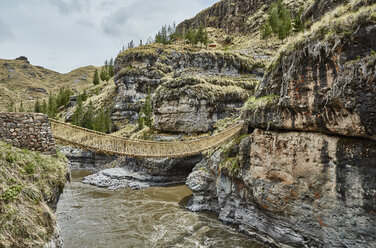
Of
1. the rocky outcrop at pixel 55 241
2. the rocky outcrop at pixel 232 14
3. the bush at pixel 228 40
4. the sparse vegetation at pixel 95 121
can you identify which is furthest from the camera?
the rocky outcrop at pixel 232 14

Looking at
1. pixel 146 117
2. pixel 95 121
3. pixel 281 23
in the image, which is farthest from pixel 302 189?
pixel 281 23

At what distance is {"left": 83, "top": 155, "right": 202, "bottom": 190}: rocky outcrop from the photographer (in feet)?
51.6

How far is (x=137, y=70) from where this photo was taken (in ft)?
107

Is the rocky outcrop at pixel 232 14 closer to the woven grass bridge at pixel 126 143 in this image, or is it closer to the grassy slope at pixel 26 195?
the woven grass bridge at pixel 126 143

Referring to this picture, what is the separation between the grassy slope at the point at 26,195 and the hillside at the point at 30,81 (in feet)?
228

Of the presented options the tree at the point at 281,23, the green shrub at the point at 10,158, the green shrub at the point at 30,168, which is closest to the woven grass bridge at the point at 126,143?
the green shrub at the point at 30,168

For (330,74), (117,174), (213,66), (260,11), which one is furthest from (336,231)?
(260,11)

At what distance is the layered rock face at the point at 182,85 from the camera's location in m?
19.4

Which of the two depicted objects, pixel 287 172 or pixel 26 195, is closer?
pixel 26 195

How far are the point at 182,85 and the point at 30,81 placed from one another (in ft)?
359

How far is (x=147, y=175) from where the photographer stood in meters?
16.8

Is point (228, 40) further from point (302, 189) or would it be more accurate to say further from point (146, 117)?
point (302, 189)

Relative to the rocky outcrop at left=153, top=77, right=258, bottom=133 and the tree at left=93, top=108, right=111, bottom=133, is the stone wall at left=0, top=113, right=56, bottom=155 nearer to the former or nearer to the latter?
the rocky outcrop at left=153, top=77, right=258, bottom=133

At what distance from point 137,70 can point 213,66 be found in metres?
12.7
